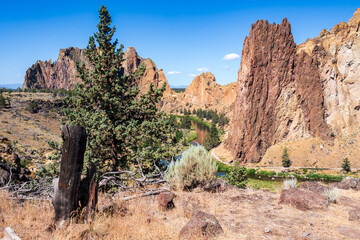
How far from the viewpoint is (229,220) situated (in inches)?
222

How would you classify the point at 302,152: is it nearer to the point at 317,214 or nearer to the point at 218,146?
the point at 218,146

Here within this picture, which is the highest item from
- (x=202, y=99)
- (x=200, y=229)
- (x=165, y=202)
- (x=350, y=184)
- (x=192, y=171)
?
(x=202, y=99)

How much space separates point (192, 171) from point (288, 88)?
67526 mm

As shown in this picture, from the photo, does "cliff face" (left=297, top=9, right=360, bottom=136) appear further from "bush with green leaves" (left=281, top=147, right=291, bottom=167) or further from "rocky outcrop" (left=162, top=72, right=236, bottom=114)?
"rocky outcrop" (left=162, top=72, right=236, bottom=114)

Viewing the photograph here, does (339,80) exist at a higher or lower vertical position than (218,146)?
higher

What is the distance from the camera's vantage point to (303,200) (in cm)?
667

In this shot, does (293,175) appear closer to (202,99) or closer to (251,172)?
(251,172)

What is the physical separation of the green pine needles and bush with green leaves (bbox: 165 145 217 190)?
6.59 feet

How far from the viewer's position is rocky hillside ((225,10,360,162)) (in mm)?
64750

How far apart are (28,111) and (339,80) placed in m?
94.6

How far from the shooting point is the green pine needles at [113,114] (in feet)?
32.1

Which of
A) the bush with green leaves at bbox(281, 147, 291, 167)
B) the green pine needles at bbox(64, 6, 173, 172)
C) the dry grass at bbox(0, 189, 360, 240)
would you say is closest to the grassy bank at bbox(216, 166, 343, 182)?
the bush with green leaves at bbox(281, 147, 291, 167)

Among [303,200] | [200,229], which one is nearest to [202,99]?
[303,200]

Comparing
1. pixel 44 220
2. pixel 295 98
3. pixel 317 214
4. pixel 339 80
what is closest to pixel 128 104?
pixel 44 220
